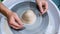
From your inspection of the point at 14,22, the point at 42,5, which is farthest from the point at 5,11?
the point at 42,5

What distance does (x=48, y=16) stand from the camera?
3.74ft

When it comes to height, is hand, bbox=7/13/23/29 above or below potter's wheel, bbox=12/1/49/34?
below

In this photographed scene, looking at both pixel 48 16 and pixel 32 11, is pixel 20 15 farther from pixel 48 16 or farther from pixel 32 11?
pixel 48 16

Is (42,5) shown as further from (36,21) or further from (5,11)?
(5,11)

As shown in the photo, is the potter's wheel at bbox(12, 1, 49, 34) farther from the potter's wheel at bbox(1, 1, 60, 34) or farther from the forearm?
the forearm

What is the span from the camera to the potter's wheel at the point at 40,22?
1.10 metres

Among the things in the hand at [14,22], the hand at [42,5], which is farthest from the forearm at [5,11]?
the hand at [42,5]

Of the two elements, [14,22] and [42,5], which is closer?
[14,22]

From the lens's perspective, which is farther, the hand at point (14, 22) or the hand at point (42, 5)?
the hand at point (42, 5)

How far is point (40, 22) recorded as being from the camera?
1.12 m

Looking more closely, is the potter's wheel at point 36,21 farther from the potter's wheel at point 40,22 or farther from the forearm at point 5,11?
the forearm at point 5,11

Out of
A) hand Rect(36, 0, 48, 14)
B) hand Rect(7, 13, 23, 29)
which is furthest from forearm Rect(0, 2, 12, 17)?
hand Rect(36, 0, 48, 14)

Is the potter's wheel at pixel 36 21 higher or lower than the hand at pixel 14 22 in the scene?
higher

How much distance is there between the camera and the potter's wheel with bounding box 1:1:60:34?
110 cm
